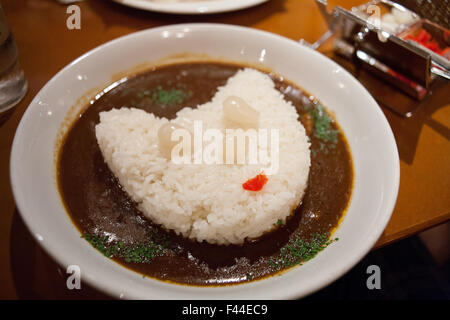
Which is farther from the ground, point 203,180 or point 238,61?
point 238,61

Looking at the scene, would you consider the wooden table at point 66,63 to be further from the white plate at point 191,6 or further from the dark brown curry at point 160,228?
the dark brown curry at point 160,228

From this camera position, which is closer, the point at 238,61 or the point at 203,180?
the point at 203,180

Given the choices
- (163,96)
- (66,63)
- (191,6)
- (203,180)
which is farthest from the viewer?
(191,6)

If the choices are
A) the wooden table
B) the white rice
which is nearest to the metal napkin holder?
the wooden table

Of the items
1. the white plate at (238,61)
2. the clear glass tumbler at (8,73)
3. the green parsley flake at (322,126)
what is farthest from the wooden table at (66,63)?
the green parsley flake at (322,126)

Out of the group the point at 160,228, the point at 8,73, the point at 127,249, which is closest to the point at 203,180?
the point at 160,228

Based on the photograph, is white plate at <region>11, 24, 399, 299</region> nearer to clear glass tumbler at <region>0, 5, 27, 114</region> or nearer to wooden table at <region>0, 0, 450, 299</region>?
wooden table at <region>0, 0, 450, 299</region>

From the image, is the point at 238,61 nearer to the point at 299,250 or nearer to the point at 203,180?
the point at 203,180
